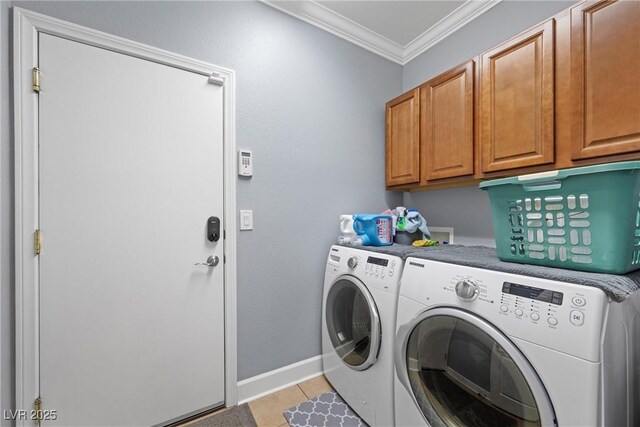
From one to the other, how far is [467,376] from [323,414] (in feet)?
3.05

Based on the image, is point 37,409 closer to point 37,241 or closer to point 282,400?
point 37,241

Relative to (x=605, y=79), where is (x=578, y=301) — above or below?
below

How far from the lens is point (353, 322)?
154cm

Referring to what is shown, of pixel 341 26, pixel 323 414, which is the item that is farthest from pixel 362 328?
pixel 341 26

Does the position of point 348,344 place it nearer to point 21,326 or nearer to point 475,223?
point 475,223

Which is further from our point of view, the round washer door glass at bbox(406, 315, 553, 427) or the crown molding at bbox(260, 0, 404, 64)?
the crown molding at bbox(260, 0, 404, 64)

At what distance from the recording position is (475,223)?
5.90ft

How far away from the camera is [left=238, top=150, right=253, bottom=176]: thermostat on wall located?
1.58 m

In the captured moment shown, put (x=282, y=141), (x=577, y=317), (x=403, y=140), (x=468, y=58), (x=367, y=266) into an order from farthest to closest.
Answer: (x=403, y=140)
(x=468, y=58)
(x=282, y=141)
(x=367, y=266)
(x=577, y=317)

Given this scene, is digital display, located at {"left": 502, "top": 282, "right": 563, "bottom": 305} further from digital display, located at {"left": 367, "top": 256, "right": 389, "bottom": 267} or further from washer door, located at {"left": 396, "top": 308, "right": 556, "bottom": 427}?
digital display, located at {"left": 367, "top": 256, "right": 389, "bottom": 267}

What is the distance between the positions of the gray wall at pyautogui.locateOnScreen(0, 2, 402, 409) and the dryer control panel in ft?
3.19

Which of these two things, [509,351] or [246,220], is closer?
[509,351]

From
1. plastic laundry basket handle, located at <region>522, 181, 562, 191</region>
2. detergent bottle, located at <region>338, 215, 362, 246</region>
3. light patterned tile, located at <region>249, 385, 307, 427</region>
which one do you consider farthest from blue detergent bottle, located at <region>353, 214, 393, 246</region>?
light patterned tile, located at <region>249, 385, 307, 427</region>

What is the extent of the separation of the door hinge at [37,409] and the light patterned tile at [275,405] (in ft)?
3.16
